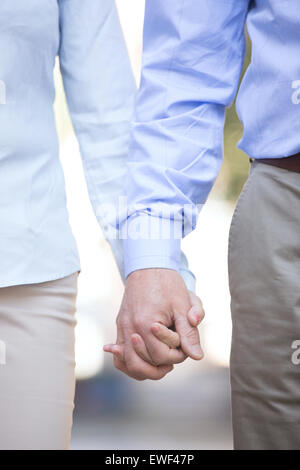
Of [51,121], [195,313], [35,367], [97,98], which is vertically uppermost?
[97,98]

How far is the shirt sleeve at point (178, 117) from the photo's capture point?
155cm

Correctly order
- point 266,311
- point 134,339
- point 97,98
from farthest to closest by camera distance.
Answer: point 97,98 < point 134,339 < point 266,311

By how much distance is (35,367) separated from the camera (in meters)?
1.51

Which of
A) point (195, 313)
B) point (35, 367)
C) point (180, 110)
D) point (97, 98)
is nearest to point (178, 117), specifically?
point (180, 110)

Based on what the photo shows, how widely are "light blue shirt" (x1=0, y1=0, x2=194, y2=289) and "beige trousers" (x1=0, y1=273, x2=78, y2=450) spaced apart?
0.16 ft

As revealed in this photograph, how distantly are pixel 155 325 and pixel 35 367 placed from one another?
10.5 inches

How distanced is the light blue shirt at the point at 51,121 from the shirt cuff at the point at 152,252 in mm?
115

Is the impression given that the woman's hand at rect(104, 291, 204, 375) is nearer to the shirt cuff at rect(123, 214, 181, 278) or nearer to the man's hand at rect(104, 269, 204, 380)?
the man's hand at rect(104, 269, 204, 380)

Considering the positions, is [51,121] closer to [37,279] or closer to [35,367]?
[37,279]

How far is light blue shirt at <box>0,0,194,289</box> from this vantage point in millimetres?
1502

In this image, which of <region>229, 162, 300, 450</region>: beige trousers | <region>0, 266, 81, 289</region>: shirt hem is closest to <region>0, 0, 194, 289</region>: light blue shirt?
<region>0, 266, 81, 289</region>: shirt hem

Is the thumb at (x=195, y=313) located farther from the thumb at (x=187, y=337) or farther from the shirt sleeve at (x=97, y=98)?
the shirt sleeve at (x=97, y=98)

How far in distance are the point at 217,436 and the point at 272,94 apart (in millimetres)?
5407

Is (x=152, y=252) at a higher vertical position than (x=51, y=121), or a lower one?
lower
